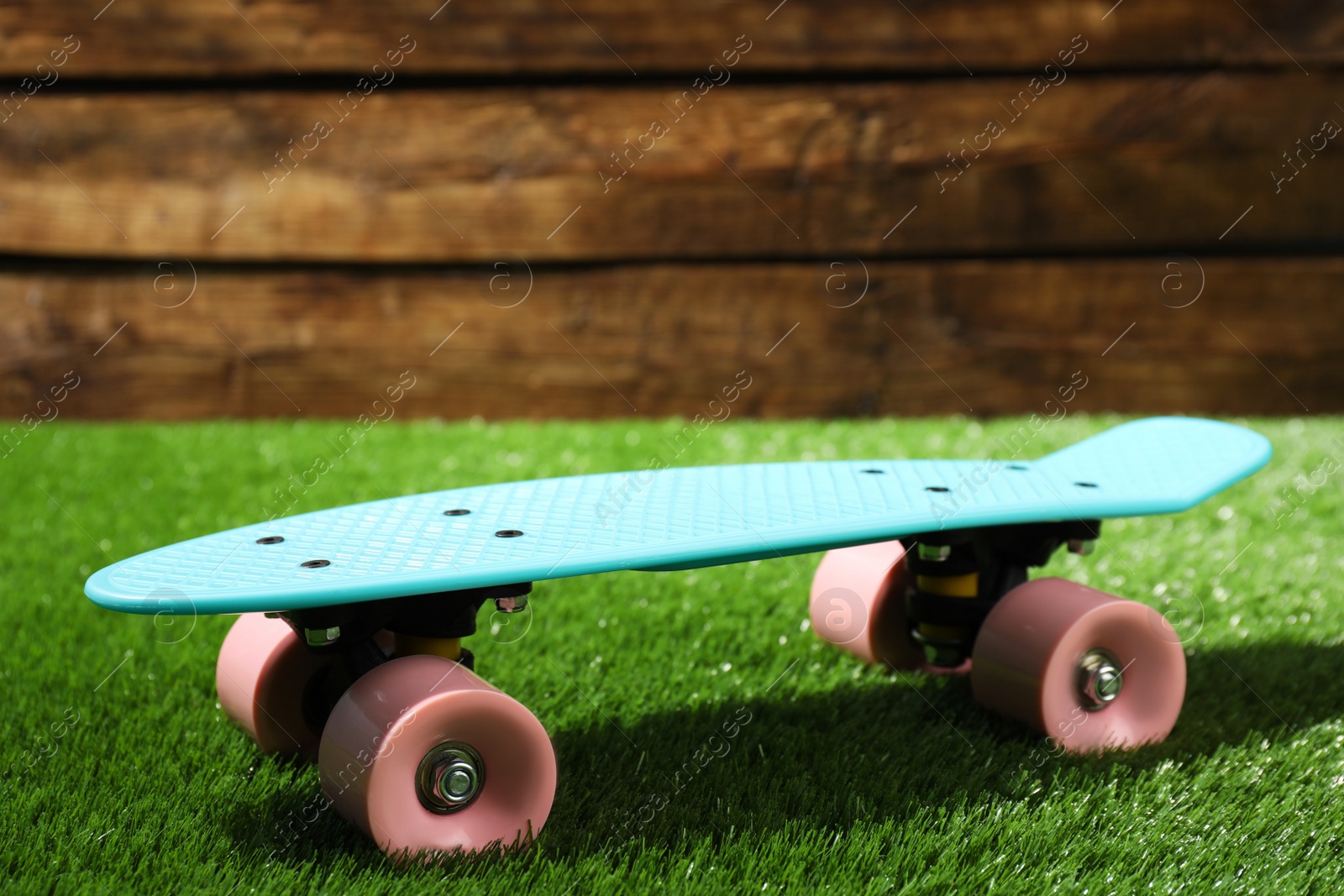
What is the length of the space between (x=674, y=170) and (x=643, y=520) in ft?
6.24

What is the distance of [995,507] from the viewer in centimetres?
155

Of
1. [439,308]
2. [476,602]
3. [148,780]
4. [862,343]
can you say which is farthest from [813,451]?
[148,780]

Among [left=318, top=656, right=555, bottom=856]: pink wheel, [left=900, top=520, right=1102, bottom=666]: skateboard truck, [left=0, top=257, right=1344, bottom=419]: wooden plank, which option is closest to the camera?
[left=318, top=656, right=555, bottom=856]: pink wheel

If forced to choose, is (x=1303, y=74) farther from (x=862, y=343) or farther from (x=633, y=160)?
(x=633, y=160)

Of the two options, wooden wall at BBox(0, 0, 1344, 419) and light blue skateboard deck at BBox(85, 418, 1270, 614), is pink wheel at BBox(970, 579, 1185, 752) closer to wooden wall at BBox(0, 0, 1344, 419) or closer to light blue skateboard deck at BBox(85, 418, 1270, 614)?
light blue skateboard deck at BBox(85, 418, 1270, 614)

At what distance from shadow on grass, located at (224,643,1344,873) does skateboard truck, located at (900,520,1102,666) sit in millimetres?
116


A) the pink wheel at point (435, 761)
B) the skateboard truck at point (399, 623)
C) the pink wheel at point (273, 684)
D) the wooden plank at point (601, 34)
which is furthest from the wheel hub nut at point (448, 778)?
the wooden plank at point (601, 34)

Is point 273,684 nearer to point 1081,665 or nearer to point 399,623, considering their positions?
point 399,623

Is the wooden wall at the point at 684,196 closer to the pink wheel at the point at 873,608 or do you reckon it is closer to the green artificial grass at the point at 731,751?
the green artificial grass at the point at 731,751

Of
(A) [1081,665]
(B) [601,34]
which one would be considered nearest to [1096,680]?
(A) [1081,665]

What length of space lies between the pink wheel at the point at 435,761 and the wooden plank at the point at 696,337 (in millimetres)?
2040

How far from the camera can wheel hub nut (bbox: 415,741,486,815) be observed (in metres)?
1.25

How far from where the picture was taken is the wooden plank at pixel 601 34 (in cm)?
311

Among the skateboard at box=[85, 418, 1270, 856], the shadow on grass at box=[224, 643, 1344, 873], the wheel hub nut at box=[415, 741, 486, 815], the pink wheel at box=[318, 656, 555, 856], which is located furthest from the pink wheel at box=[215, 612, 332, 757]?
the wheel hub nut at box=[415, 741, 486, 815]
